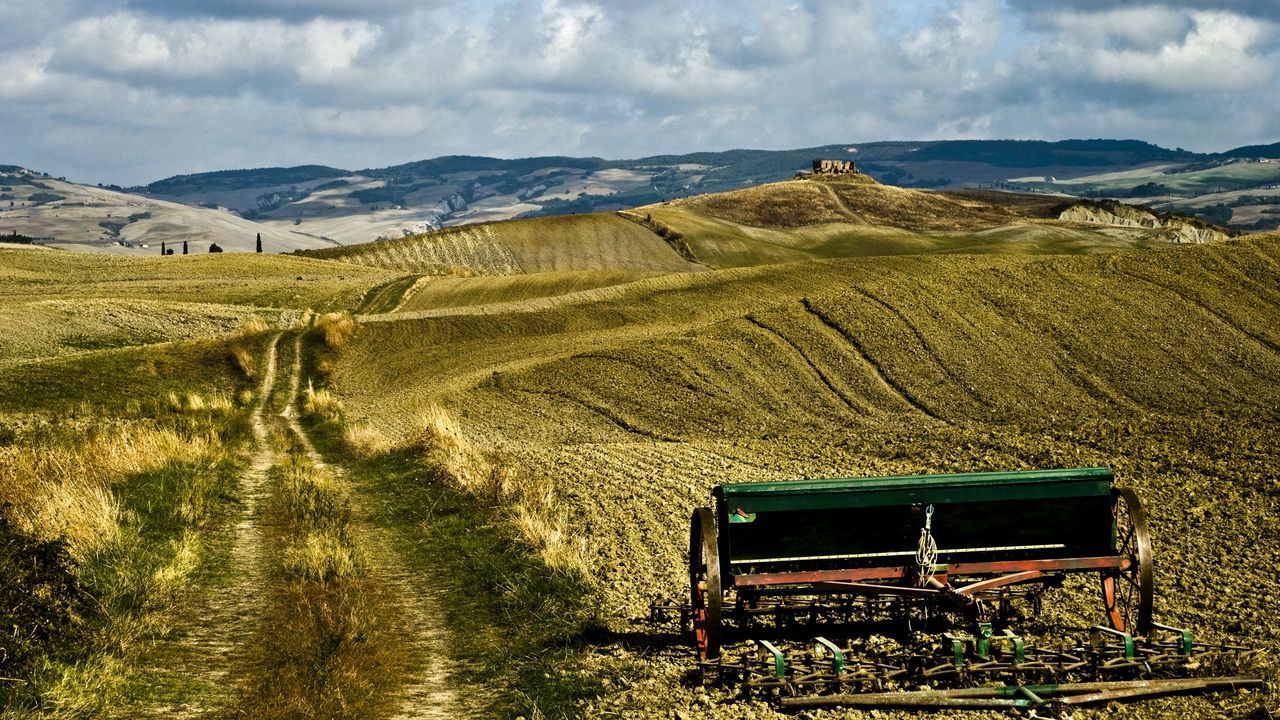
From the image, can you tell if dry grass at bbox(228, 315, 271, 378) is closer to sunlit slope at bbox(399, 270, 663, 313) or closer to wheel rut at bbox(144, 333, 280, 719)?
sunlit slope at bbox(399, 270, 663, 313)

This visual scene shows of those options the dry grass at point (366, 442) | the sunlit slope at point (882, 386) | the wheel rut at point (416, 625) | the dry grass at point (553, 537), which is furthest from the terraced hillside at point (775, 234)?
the wheel rut at point (416, 625)

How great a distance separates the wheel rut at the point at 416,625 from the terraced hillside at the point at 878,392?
64.0 inches

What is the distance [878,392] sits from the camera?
29953 mm

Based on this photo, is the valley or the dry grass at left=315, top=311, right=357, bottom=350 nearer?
the valley

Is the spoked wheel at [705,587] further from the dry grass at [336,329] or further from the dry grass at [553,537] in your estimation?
the dry grass at [336,329]

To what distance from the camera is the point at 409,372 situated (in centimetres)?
4166

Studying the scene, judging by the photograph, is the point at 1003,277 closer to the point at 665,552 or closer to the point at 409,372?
the point at 409,372

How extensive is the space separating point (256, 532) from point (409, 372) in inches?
1050

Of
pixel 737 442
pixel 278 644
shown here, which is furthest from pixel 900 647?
pixel 737 442

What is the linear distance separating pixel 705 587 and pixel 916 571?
2049 millimetres

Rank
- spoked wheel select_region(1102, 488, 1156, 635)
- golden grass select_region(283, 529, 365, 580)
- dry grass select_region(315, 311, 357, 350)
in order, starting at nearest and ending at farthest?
1. spoked wheel select_region(1102, 488, 1156, 635)
2. golden grass select_region(283, 529, 365, 580)
3. dry grass select_region(315, 311, 357, 350)

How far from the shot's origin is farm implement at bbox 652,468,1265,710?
29.4 ft

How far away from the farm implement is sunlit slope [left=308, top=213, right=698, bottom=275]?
96.3m

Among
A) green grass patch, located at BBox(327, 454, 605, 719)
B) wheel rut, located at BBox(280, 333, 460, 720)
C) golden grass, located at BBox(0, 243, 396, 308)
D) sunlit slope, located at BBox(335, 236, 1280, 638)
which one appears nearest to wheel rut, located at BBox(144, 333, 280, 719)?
wheel rut, located at BBox(280, 333, 460, 720)
